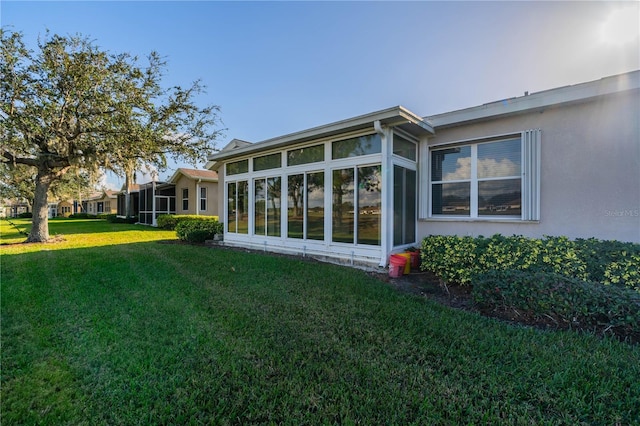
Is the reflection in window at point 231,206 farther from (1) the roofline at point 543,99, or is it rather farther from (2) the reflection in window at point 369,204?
(1) the roofline at point 543,99

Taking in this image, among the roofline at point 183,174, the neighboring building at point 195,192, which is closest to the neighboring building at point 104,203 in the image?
the roofline at point 183,174

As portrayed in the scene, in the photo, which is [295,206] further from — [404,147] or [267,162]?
[404,147]

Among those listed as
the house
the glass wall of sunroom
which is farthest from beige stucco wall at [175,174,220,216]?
the house

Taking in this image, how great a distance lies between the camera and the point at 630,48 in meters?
5.38

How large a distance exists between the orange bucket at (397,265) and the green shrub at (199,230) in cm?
791

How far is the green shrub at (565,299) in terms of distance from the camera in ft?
10.9

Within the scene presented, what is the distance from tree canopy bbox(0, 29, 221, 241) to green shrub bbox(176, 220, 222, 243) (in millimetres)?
2560

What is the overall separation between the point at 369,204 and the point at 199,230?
296 inches

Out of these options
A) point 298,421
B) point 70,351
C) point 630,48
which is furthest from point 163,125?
point 630,48

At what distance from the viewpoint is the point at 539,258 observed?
186 inches

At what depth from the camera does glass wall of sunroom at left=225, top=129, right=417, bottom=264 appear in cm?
640

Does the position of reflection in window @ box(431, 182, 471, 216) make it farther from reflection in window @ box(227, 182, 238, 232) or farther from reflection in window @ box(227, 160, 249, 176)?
reflection in window @ box(227, 182, 238, 232)

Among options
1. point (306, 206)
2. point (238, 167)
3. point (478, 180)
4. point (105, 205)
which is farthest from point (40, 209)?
point (105, 205)

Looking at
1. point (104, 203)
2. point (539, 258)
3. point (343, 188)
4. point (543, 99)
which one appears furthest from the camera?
point (104, 203)
